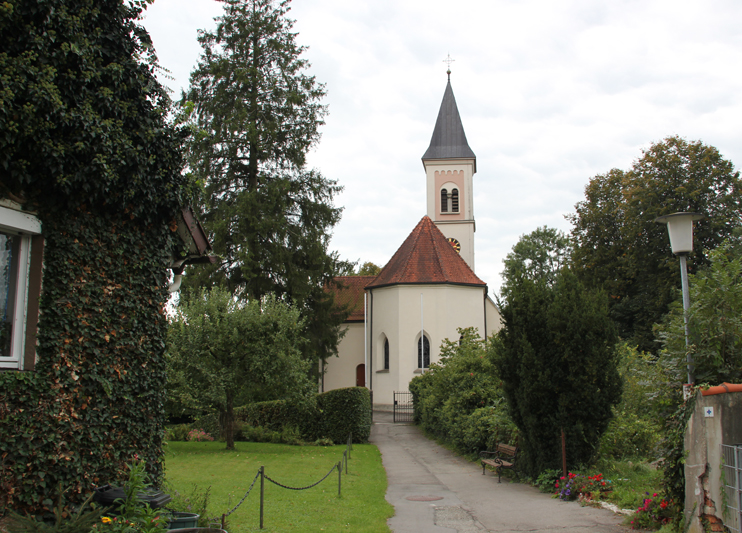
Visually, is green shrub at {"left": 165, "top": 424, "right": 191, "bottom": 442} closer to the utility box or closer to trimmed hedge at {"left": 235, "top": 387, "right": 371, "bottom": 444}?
trimmed hedge at {"left": 235, "top": 387, "right": 371, "bottom": 444}

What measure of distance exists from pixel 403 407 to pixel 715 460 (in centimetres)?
2350

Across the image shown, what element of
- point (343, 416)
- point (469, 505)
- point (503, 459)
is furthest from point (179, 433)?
point (469, 505)

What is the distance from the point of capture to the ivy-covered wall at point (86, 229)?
18.1 feet

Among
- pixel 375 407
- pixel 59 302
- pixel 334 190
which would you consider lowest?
pixel 375 407

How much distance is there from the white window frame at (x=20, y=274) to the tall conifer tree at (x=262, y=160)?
60.4 feet

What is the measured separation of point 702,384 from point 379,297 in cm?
2639

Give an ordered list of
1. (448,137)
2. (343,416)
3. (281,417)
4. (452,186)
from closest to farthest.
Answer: (343,416), (281,417), (452,186), (448,137)

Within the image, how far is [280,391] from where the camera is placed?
16.9m

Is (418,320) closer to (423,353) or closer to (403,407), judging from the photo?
(423,353)

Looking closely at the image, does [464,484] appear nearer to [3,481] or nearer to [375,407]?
[3,481]

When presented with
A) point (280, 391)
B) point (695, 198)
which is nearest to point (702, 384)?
point (280, 391)

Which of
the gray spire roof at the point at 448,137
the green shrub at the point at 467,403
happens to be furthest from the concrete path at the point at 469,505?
the gray spire roof at the point at 448,137

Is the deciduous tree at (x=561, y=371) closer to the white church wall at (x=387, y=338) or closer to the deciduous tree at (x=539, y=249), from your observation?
the white church wall at (x=387, y=338)

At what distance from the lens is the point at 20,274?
5738 millimetres
